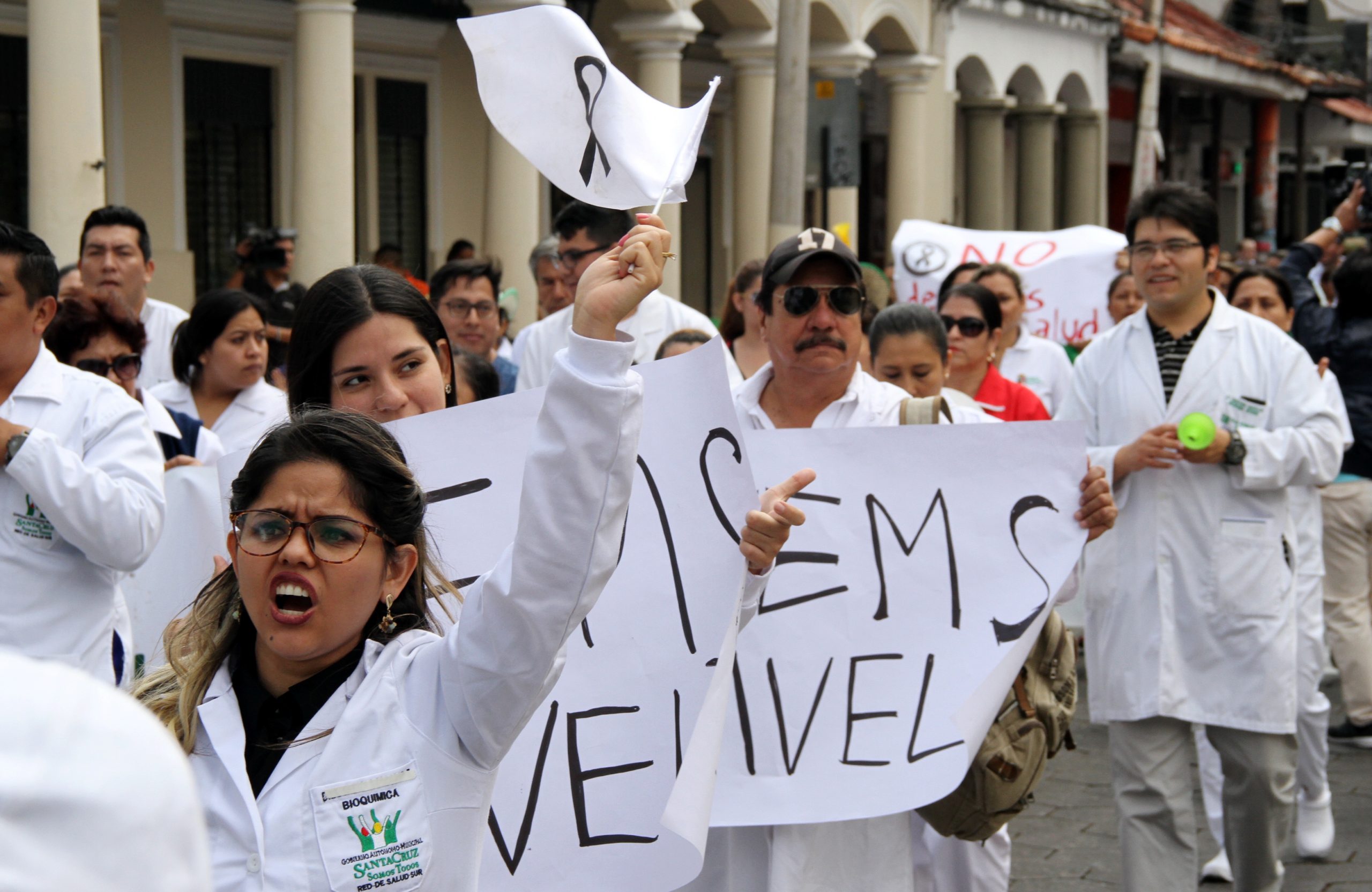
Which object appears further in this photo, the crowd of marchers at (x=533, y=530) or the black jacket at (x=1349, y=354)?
the black jacket at (x=1349, y=354)

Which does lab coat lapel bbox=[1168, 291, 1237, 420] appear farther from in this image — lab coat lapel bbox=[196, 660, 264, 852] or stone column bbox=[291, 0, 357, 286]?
stone column bbox=[291, 0, 357, 286]

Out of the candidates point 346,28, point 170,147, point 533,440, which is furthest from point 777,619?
point 170,147

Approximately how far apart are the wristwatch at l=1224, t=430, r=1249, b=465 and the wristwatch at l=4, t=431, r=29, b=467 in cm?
313

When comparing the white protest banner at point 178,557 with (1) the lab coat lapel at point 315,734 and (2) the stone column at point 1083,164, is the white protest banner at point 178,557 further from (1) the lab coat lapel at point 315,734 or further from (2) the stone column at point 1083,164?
(2) the stone column at point 1083,164

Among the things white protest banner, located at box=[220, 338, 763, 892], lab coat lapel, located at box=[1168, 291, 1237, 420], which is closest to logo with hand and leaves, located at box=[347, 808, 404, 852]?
white protest banner, located at box=[220, 338, 763, 892]

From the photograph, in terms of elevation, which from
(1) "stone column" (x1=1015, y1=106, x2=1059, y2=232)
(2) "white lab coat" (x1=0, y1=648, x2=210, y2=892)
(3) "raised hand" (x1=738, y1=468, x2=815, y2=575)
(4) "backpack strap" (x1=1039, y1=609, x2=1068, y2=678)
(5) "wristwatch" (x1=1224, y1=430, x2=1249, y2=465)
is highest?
(1) "stone column" (x1=1015, y1=106, x2=1059, y2=232)

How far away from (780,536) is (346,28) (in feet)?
34.0

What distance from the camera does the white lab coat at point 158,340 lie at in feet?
21.1

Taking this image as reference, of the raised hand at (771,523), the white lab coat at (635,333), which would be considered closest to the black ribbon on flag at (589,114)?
the raised hand at (771,523)

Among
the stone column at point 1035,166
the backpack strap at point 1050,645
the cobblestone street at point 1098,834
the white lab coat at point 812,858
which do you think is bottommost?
the cobblestone street at point 1098,834

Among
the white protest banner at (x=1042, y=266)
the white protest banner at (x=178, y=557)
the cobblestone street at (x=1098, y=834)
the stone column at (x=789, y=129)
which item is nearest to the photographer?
the white protest banner at (x=178, y=557)

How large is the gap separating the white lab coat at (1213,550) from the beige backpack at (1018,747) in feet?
3.60

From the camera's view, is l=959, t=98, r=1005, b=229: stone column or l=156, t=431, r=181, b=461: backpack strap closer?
l=156, t=431, r=181, b=461: backpack strap

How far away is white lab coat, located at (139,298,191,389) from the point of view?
6438 mm
